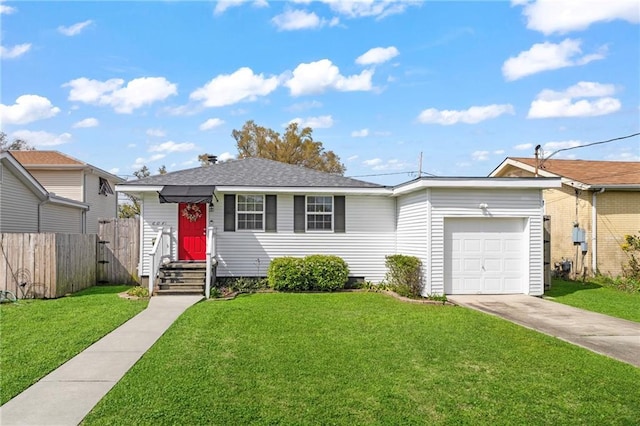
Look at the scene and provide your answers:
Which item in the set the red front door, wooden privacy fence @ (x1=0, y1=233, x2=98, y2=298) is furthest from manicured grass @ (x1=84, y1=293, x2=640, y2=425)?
the red front door

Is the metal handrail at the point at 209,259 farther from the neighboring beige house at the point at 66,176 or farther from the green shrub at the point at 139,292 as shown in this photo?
the neighboring beige house at the point at 66,176

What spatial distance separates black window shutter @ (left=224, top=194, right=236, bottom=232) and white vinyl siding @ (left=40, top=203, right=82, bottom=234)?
322 inches

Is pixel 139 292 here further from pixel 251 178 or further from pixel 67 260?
pixel 251 178

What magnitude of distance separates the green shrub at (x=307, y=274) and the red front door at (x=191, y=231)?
7.71 feet

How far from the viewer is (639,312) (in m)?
9.67

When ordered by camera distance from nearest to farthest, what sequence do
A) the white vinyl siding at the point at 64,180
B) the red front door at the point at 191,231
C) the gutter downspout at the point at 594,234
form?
1. the red front door at the point at 191,231
2. the gutter downspout at the point at 594,234
3. the white vinyl siding at the point at 64,180

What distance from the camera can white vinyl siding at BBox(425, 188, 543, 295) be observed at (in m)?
11.5

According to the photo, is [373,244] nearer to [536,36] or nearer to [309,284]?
[309,284]

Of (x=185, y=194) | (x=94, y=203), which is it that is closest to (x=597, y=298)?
(x=185, y=194)

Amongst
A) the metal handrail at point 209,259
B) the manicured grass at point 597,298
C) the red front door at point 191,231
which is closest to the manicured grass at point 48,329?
the metal handrail at point 209,259

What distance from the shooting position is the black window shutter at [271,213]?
13.6m

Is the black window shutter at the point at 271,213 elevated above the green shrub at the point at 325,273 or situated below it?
above

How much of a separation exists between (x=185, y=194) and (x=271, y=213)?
8.77 feet

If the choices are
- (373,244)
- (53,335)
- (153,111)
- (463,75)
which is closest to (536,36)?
(463,75)
